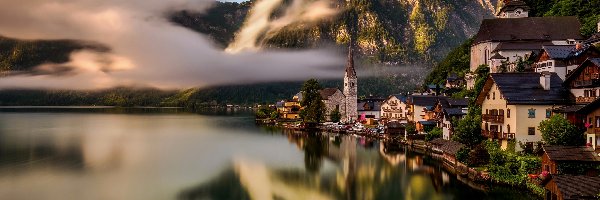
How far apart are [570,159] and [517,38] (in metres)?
50.3

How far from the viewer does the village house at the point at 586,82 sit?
40.9m

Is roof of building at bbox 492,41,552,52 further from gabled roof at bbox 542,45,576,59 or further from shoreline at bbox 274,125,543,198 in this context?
gabled roof at bbox 542,45,576,59

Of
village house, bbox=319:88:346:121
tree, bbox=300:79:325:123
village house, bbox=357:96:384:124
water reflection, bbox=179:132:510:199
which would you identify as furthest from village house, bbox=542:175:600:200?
village house, bbox=319:88:346:121

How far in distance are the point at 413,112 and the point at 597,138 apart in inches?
2135

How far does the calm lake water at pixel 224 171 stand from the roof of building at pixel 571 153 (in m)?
3.81

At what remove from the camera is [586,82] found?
4206 centimetres

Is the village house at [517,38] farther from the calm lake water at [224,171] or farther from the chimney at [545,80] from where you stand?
the chimney at [545,80]

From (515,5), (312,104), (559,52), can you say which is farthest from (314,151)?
(515,5)

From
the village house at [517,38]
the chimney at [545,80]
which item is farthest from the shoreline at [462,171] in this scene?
the village house at [517,38]

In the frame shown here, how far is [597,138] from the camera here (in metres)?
35.0

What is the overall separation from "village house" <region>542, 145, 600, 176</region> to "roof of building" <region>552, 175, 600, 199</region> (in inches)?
248

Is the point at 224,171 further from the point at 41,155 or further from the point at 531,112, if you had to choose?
the point at 531,112

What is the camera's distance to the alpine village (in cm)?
3547

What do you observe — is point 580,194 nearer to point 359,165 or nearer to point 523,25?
point 359,165
